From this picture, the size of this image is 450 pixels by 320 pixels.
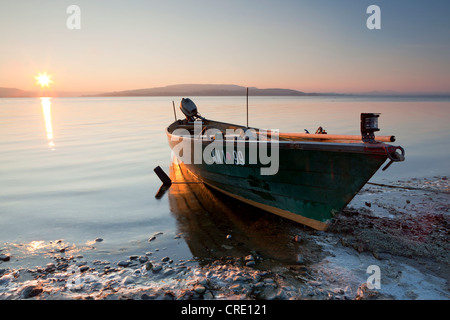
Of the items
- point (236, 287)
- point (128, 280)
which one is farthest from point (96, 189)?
point (236, 287)

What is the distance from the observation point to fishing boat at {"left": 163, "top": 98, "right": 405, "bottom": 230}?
597 cm

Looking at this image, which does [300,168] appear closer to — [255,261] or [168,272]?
[255,261]

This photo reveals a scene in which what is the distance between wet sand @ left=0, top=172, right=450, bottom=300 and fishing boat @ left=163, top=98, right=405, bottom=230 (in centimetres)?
66

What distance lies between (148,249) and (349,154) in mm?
4949

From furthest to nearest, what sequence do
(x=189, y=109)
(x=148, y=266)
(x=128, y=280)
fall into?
1. (x=189, y=109)
2. (x=148, y=266)
3. (x=128, y=280)

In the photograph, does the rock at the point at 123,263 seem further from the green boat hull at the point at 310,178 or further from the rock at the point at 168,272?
the green boat hull at the point at 310,178

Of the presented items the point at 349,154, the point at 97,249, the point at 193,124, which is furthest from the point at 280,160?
the point at 193,124

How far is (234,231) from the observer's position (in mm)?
7543

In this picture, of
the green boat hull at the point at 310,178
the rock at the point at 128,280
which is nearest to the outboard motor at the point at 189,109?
the green boat hull at the point at 310,178

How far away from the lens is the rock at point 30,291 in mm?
5008

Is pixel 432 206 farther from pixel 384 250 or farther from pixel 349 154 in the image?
pixel 349 154

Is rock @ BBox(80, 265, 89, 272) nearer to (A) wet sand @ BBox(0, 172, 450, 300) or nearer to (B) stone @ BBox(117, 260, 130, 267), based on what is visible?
(A) wet sand @ BBox(0, 172, 450, 300)

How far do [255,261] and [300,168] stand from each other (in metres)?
2.37

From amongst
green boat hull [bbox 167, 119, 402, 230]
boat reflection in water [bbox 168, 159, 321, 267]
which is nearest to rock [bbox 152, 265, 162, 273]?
boat reflection in water [bbox 168, 159, 321, 267]
